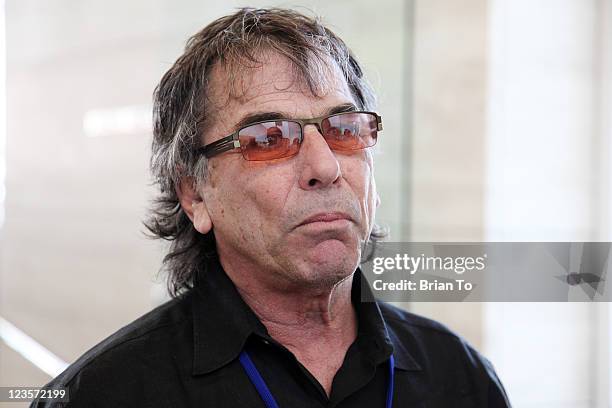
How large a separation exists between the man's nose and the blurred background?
0.78 m

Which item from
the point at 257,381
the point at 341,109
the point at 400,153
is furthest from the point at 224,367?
the point at 400,153

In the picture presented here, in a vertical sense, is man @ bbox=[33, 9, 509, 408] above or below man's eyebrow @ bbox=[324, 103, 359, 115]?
below

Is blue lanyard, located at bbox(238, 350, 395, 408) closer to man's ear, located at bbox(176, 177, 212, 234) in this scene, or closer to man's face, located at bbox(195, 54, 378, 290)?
man's face, located at bbox(195, 54, 378, 290)

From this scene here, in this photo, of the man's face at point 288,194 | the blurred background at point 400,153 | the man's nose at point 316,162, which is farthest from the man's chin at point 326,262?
the blurred background at point 400,153

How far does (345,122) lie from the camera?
1.36 metres

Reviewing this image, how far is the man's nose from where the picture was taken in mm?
1285

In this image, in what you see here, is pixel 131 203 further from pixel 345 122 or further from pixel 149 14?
pixel 345 122

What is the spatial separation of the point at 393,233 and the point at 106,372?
4.23ft

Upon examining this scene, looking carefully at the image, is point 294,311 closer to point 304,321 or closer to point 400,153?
point 304,321

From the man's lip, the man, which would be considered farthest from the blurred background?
the man's lip

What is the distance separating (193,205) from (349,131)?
1.29 ft

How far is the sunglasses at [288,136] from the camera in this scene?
1.32 metres

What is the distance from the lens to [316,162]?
1.29 m

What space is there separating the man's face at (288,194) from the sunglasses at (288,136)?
1 cm
